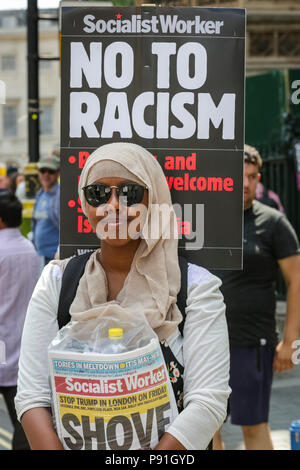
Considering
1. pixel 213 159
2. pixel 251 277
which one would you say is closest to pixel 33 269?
pixel 251 277

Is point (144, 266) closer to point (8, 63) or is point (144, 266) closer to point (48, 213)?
point (48, 213)

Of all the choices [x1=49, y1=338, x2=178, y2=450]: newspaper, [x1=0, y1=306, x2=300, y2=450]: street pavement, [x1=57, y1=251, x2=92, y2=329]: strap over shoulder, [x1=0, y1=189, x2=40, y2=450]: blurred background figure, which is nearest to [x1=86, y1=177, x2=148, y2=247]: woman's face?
[x1=57, y1=251, x2=92, y2=329]: strap over shoulder

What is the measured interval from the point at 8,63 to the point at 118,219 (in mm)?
50184

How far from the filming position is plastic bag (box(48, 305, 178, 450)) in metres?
2.35

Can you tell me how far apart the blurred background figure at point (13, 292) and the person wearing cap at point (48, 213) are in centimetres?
364

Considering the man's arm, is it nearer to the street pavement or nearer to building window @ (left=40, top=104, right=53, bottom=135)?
the street pavement

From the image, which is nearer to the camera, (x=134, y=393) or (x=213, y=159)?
(x=134, y=393)

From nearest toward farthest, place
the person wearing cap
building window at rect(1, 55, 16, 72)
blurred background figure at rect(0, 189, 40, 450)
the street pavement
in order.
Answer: blurred background figure at rect(0, 189, 40, 450)
the street pavement
the person wearing cap
building window at rect(1, 55, 16, 72)

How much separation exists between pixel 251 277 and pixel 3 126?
160 ft

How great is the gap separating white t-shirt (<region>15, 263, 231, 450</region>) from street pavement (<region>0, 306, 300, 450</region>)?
299 centimetres

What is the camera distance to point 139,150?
2.70 meters

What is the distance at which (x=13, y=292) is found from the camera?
4602mm

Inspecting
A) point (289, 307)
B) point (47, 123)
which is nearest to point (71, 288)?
point (289, 307)
